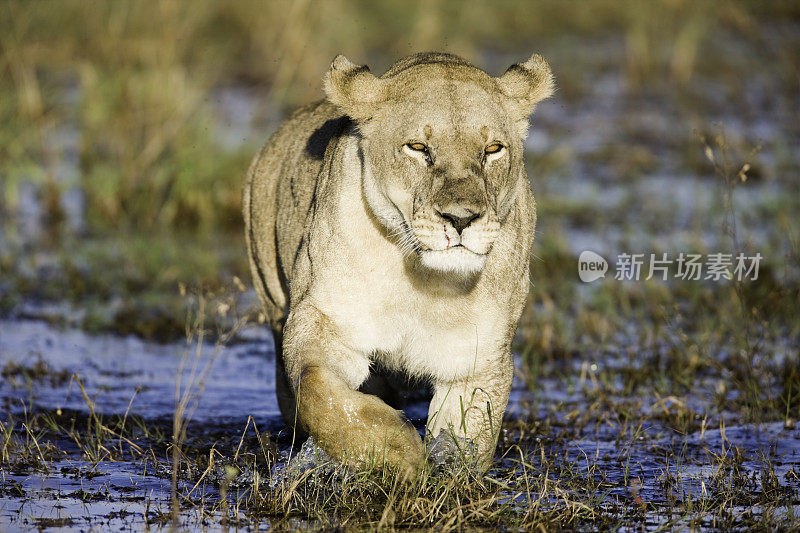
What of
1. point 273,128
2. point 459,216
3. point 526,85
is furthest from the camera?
point 273,128

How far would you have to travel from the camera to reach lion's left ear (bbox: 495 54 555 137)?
5.07 m

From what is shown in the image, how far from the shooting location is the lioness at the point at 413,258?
4578mm

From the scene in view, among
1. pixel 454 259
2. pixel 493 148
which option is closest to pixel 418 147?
pixel 493 148

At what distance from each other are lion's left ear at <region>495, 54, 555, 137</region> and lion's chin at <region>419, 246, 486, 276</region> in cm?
81

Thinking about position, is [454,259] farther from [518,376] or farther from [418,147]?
[518,376]

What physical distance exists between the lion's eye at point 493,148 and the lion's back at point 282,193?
0.85 metres

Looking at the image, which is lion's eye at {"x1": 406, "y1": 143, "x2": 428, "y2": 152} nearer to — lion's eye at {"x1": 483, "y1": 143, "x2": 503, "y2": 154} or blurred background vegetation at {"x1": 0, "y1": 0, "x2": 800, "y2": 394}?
lion's eye at {"x1": 483, "y1": 143, "x2": 503, "y2": 154}

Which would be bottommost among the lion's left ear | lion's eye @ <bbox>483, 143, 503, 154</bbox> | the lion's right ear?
lion's eye @ <bbox>483, 143, 503, 154</bbox>

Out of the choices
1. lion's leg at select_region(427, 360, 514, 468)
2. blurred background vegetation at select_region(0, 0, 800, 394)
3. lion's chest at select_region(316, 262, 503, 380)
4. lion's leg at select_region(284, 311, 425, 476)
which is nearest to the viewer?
lion's leg at select_region(284, 311, 425, 476)

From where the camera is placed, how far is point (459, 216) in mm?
4402

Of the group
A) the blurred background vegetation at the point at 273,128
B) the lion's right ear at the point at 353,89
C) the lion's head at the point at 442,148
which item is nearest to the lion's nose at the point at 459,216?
the lion's head at the point at 442,148

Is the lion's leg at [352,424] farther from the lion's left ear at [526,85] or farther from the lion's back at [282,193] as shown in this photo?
the lion's left ear at [526,85]

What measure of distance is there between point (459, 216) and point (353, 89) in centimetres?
85

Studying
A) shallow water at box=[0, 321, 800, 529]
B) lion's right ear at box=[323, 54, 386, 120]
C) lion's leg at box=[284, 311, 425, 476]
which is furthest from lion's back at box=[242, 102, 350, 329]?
lion's leg at box=[284, 311, 425, 476]
